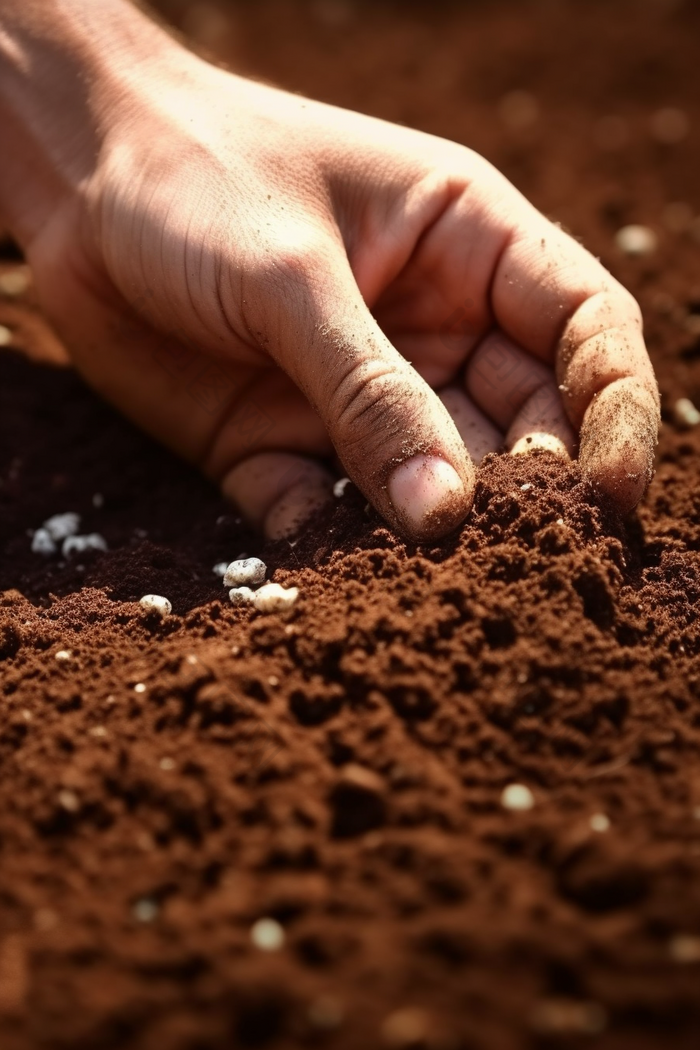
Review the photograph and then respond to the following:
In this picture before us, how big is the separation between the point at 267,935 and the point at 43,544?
941mm

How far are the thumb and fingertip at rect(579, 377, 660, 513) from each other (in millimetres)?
215

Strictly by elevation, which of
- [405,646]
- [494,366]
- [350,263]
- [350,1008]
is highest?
[350,263]

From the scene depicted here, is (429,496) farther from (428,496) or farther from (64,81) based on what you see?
(64,81)

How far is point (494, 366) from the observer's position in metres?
1.74

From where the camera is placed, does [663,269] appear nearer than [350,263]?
No

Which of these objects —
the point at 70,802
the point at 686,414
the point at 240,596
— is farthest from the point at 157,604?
the point at 686,414

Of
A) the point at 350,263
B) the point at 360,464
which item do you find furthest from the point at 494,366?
the point at 360,464

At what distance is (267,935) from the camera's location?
3.29 feet

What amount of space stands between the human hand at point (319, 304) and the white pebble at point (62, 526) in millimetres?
280

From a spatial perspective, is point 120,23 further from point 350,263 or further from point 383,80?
point 383,80

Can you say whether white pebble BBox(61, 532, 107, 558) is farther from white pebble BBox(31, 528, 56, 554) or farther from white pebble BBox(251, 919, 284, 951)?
white pebble BBox(251, 919, 284, 951)

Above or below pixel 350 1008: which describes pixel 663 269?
above

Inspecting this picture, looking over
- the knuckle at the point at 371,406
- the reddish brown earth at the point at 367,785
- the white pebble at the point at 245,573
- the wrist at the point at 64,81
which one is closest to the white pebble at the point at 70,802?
the reddish brown earth at the point at 367,785

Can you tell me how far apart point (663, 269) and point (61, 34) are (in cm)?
150
